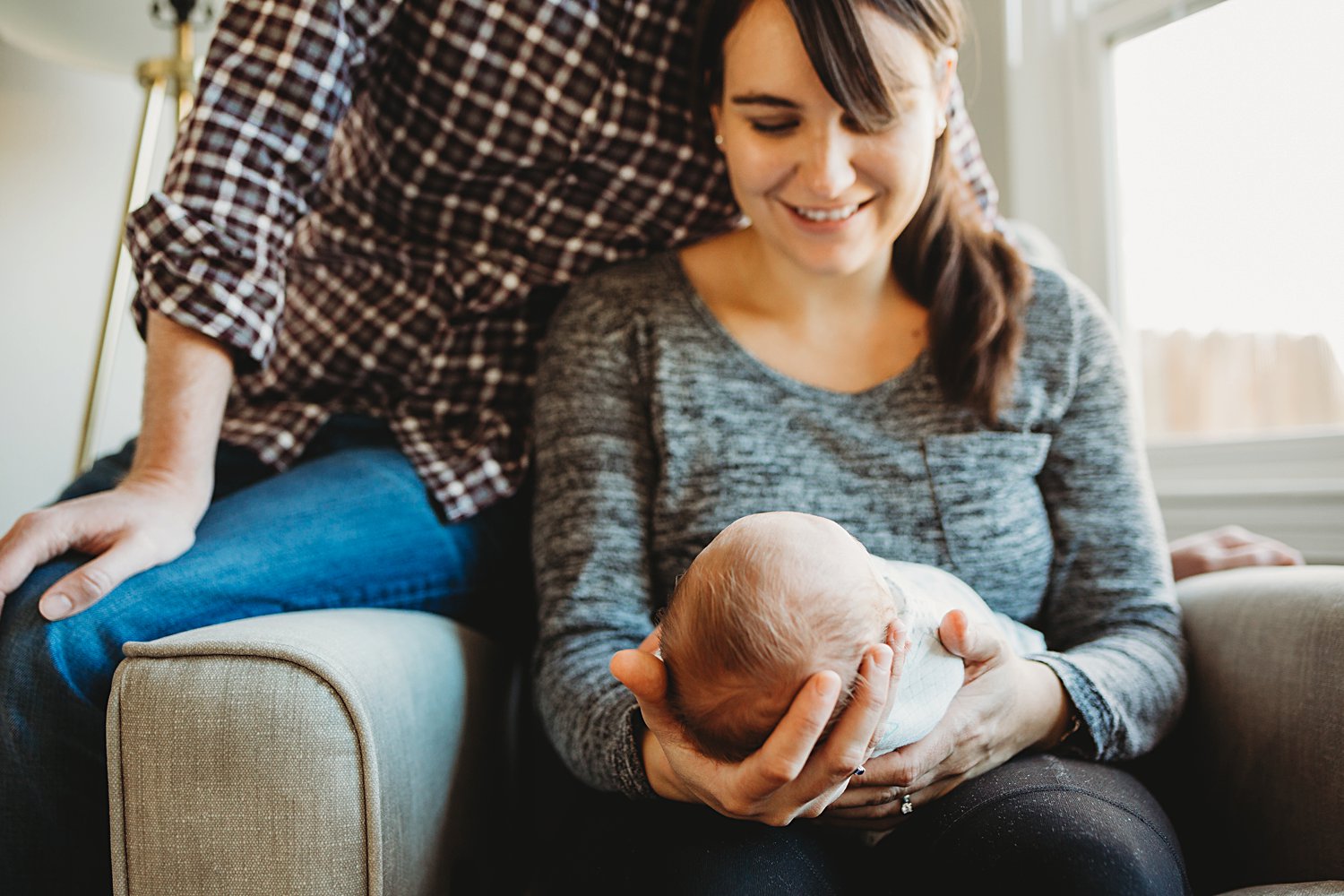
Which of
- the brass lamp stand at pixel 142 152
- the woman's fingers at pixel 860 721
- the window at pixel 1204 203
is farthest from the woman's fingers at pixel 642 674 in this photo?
the brass lamp stand at pixel 142 152

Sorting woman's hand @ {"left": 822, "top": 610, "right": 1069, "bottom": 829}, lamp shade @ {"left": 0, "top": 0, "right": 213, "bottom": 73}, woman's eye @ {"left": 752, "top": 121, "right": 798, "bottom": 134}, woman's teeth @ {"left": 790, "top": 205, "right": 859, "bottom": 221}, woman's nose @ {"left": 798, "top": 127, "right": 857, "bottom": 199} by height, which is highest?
lamp shade @ {"left": 0, "top": 0, "right": 213, "bottom": 73}

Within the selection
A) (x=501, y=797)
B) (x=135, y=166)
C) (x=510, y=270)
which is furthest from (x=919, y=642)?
(x=135, y=166)

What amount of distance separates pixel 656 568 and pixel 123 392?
1.46m

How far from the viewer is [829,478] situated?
1.05 m

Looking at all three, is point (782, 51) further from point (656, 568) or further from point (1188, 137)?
point (1188, 137)

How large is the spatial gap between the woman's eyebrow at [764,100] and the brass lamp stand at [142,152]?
109 cm

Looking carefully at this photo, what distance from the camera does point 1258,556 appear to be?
3.88 feet

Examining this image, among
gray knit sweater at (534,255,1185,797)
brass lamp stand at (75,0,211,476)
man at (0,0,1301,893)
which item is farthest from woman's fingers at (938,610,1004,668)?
brass lamp stand at (75,0,211,476)

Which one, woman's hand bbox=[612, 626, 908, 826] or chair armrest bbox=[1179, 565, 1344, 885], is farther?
chair armrest bbox=[1179, 565, 1344, 885]

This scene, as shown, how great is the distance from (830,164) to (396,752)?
2.12 feet

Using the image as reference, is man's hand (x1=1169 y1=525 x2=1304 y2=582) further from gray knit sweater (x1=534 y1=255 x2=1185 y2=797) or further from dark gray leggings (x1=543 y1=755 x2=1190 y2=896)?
dark gray leggings (x1=543 y1=755 x2=1190 y2=896)

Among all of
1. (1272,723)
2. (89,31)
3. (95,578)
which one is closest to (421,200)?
(95,578)

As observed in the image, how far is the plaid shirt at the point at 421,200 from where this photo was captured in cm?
111

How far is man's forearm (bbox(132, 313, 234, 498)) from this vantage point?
1.03m
